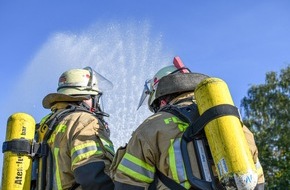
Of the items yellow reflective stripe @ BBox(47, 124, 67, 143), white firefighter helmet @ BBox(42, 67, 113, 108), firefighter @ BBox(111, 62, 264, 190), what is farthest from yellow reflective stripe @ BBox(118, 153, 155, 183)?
white firefighter helmet @ BBox(42, 67, 113, 108)

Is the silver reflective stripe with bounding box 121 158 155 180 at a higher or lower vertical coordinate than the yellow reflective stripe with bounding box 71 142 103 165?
lower

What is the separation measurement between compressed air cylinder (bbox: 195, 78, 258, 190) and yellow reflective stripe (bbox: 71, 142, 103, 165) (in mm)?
1435

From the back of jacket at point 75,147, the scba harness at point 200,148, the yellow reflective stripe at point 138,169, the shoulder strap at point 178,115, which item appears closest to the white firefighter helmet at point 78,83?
the back of jacket at point 75,147

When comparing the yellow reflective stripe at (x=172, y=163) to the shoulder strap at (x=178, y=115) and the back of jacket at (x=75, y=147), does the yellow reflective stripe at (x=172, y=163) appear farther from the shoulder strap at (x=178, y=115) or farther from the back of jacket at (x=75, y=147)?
the back of jacket at (x=75, y=147)

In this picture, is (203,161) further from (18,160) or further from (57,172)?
(18,160)

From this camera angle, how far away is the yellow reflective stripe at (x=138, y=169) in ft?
11.1

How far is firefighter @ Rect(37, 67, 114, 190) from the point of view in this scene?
4.23m

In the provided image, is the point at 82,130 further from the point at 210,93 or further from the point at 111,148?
the point at 210,93

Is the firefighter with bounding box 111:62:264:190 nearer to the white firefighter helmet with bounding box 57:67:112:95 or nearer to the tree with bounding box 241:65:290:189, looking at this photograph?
the white firefighter helmet with bounding box 57:67:112:95

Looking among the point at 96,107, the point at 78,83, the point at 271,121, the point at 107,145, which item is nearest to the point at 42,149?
the point at 107,145

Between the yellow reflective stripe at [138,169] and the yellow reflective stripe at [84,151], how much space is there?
958 millimetres

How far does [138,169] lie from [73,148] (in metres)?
1.16

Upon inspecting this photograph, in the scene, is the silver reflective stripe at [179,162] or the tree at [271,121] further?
the tree at [271,121]

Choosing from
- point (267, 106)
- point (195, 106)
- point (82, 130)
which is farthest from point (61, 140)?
point (267, 106)
